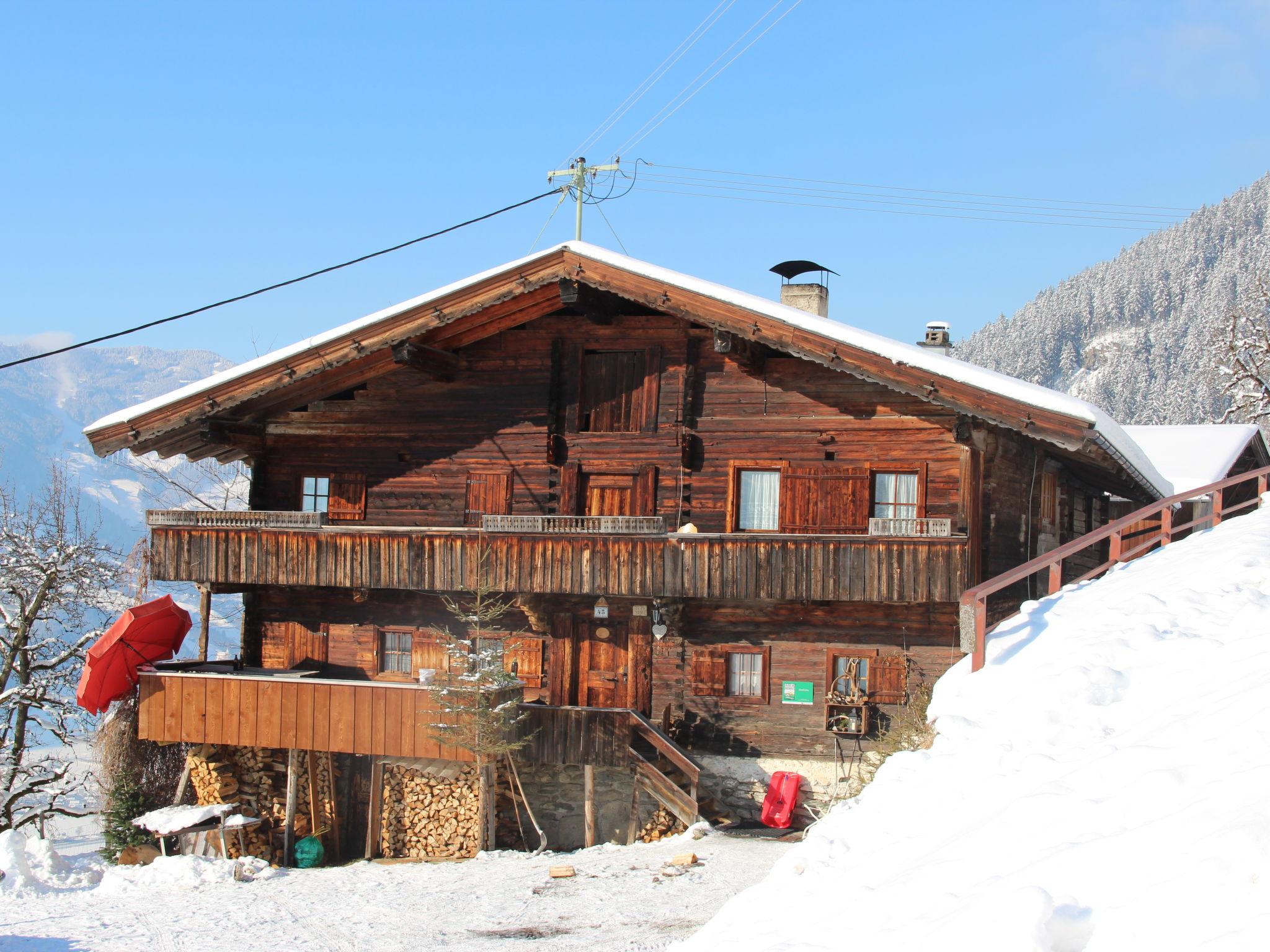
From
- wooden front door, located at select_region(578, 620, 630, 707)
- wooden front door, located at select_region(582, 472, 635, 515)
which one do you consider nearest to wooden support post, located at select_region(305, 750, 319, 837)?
wooden front door, located at select_region(578, 620, 630, 707)

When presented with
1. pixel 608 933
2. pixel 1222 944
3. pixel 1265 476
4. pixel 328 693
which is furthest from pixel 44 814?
pixel 1222 944

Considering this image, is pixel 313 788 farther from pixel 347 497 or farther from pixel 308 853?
pixel 347 497

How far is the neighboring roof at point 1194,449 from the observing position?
28.3 metres

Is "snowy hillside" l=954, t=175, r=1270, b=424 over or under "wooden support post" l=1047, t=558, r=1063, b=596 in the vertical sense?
over

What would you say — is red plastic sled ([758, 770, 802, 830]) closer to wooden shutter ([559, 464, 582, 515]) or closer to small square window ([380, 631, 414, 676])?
wooden shutter ([559, 464, 582, 515])

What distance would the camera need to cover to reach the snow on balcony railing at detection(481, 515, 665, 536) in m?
19.4

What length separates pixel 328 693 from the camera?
65.4 ft

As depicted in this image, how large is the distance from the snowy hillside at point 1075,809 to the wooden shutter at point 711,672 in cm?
798

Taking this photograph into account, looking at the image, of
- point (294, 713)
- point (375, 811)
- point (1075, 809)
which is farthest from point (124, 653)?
point (1075, 809)

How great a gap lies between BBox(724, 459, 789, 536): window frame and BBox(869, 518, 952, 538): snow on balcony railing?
206cm

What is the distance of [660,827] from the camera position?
19.1 metres

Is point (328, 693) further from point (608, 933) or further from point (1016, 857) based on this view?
point (1016, 857)

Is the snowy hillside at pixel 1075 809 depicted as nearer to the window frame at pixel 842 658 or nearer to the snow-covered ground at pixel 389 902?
the snow-covered ground at pixel 389 902

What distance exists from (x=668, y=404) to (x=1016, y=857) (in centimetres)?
1388
